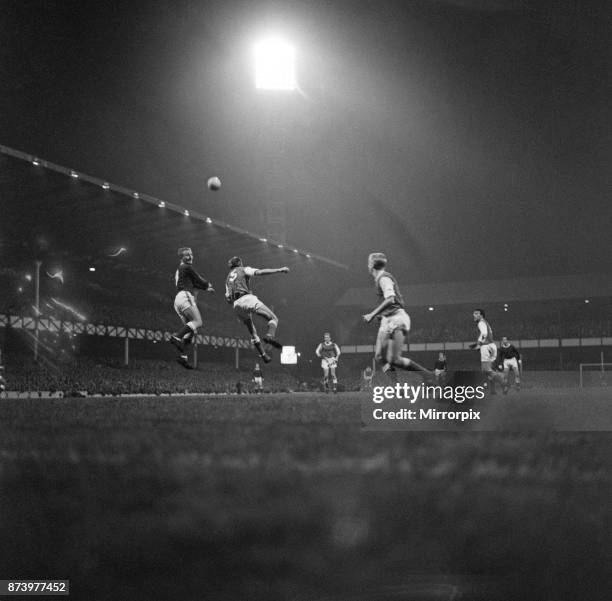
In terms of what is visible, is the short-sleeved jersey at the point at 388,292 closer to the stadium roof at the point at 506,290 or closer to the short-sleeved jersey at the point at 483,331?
the short-sleeved jersey at the point at 483,331

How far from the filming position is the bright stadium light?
31297mm

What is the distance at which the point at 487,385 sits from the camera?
20.0 m

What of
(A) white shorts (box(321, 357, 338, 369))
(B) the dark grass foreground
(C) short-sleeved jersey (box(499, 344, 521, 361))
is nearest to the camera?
(B) the dark grass foreground

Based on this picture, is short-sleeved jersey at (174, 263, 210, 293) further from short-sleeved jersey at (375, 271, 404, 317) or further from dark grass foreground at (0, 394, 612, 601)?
dark grass foreground at (0, 394, 612, 601)

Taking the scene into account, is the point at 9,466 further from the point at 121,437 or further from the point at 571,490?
the point at 571,490

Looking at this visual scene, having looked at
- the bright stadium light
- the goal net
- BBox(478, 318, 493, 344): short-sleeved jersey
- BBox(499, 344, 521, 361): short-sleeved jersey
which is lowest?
the goal net

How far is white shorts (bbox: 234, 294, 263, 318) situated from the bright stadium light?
20580 mm

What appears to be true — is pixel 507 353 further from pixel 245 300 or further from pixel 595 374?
pixel 595 374

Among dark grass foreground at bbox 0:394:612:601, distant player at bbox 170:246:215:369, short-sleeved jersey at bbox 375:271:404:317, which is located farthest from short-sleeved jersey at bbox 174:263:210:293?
dark grass foreground at bbox 0:394:612:601

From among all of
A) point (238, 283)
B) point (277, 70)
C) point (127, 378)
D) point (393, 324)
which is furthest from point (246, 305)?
point (127, 378)

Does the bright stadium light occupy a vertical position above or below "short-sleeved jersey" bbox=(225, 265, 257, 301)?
above

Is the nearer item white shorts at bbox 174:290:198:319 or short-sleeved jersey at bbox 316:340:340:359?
white shorts at bbox 174:290:198:319

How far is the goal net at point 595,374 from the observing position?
43.4m

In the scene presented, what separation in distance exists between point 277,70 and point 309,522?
31.2m
